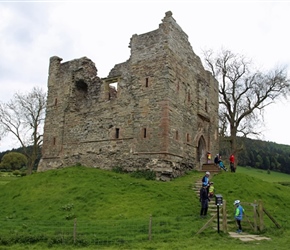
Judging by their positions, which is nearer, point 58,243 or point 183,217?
point 58,243

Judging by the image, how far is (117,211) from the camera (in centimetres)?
1427

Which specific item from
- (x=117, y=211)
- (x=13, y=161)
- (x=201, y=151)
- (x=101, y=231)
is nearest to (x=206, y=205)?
(x=117, y=211)

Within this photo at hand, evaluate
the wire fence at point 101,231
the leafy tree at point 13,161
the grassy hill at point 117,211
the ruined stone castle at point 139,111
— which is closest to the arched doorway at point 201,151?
the ruined stone castle at point 139,111

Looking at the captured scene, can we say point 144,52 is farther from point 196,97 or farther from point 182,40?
point 196,97

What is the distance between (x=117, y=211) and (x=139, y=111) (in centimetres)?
858

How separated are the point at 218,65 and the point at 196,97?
10.6 m

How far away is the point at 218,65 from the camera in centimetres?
3375

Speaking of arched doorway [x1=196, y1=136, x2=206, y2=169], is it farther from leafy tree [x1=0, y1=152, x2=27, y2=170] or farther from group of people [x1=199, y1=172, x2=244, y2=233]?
leafy tree [x1=0, y1=152, x2=27, y2=170]

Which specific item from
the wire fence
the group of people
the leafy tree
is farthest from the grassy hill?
the leafy tree

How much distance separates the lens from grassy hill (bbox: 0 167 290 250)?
10.6 metres

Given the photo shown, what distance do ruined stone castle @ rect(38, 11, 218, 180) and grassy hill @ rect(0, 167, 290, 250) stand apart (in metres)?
1.90

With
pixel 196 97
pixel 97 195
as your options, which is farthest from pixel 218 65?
pixel 97 195

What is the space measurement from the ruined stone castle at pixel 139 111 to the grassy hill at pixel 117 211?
1901 millimetres

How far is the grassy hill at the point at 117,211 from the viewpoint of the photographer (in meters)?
10.6
